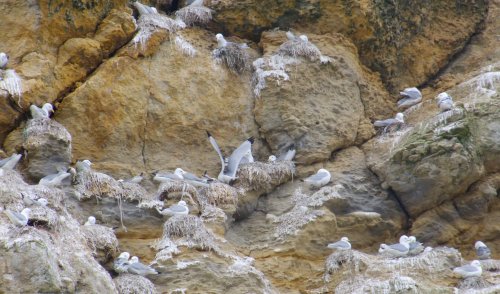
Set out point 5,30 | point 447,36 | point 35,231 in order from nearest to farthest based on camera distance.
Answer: point 35,231, point 5,30, point 447,36

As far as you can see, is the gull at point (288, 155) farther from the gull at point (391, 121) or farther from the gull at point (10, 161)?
the gull at point (10, 161)

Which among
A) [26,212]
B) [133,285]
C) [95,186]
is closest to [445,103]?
[95,186]

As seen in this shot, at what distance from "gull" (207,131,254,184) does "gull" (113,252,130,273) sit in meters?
2.64

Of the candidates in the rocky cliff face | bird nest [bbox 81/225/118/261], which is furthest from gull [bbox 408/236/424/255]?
bird nest [bbox 81/225/118/261]

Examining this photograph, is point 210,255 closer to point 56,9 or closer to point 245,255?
point 245,255

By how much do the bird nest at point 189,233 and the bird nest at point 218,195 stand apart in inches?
33.2

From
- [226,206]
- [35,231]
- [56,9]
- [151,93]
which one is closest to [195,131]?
[151,93]

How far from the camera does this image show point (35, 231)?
13.0m

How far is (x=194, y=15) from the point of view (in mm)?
18750

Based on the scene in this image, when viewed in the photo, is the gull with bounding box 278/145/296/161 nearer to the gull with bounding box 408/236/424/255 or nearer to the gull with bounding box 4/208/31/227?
the gull with bounding box 408/236/424/255

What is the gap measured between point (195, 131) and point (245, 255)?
294cm

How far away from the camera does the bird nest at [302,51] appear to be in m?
18.4

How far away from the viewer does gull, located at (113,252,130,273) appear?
14125mm

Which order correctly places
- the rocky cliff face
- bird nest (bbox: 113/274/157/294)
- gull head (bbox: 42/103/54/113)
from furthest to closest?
gull head (bbox: 42/103/54/113) < the rocky cliff face < bird nest (bbox: 113/274/157/294)
